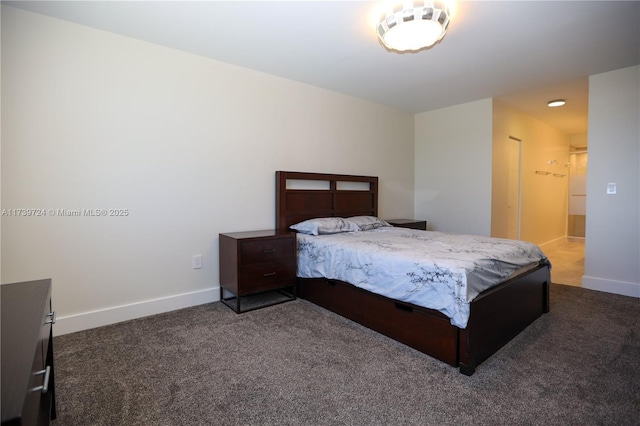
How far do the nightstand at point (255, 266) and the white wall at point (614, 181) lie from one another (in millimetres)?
3288

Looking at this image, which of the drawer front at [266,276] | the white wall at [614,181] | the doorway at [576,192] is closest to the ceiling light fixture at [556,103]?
→ the white wall at [614,181]

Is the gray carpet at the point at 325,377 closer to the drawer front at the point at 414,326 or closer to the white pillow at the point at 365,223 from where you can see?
the drawer front at the point at 414,326

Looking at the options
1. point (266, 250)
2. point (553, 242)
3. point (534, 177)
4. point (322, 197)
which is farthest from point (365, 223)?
point (553, 242)

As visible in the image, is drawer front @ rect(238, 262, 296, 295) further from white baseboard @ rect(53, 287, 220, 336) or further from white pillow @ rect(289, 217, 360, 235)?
white baseboard @ rect(53, 287, 220, 336)

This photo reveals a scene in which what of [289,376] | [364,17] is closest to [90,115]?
[364,17]

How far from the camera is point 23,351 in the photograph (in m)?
0.75

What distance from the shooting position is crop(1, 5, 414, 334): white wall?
219 centimetres

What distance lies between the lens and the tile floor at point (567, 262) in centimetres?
390

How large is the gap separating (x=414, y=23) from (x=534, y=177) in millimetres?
Result: 4606

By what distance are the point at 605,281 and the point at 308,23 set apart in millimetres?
3950

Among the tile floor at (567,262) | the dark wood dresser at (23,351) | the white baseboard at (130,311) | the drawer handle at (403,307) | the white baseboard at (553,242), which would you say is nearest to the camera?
the dark wood dresser at (23,351)

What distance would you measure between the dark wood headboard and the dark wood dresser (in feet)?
7.62

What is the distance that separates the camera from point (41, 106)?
222cm

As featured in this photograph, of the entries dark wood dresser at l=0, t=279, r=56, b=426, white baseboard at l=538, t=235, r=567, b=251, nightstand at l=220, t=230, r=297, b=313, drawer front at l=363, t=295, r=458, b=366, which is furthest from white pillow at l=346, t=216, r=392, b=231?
white baseboard at l=538, t=235, r=567, b=251
